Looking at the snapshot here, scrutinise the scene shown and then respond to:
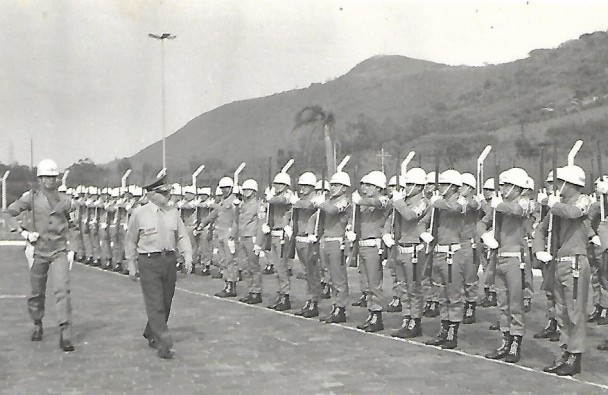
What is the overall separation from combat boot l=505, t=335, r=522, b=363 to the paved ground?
0.12 meters

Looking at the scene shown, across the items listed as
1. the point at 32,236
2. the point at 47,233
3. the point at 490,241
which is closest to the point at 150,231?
the point at 47,233

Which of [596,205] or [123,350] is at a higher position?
[596,205]

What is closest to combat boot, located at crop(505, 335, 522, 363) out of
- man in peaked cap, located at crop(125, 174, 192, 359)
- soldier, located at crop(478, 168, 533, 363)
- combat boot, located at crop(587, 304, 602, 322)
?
soldier, located at crop(478, 168, 533, 363)

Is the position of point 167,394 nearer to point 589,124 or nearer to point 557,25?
point 557,25

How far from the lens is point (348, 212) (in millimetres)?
11797

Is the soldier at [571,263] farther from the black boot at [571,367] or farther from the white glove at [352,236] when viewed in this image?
the white glove at [352,236]

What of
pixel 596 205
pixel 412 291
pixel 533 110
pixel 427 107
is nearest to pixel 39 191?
pixel 412 291

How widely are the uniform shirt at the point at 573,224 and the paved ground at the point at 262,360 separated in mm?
1267

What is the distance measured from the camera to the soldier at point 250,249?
1376 centimetres

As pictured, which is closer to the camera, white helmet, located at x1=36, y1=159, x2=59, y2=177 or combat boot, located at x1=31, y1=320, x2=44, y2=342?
white helmet, located at x1=36, y1=159, x2=59, y2=177

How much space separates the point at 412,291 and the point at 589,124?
45.1 meters

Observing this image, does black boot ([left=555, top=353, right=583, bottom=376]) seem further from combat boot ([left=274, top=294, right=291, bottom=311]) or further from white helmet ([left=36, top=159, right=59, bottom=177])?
white helmet ([left=36, top=159, right=59, bottom=177])

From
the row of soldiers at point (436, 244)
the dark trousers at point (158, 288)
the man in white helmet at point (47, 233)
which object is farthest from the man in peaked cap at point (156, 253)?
the row of soldiers at point (436, 244)

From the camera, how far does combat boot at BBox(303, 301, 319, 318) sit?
12.0m
